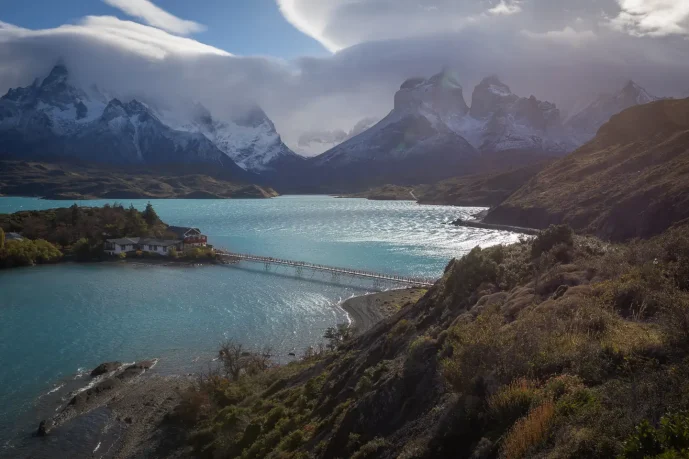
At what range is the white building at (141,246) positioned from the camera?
93125 millimetres

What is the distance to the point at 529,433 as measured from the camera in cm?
859

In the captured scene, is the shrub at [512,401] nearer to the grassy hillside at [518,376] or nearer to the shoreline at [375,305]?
the grassy hillside at [518,376]

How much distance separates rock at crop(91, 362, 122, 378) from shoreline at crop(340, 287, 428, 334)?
71.2 ft

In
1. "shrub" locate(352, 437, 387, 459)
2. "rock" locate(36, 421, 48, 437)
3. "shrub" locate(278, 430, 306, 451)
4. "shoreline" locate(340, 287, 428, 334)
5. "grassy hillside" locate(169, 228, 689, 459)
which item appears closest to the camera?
"grassy hillside" locate(169, 228, 689, 459)

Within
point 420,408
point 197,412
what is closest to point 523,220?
point 197,412

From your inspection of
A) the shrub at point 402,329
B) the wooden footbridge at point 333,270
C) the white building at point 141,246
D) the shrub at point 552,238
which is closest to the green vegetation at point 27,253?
the white building at point 141,246

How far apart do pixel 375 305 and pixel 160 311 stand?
25423 millimetres

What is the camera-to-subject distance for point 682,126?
124m

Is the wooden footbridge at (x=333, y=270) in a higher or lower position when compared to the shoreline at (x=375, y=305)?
higher

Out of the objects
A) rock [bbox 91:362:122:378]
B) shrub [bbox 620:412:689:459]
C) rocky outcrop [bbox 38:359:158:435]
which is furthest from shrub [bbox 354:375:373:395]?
rock [bbox 91:362:122:378]

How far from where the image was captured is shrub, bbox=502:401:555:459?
8438 mm

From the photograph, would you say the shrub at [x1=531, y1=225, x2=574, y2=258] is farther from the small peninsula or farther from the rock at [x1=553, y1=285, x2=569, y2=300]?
the small peninsula

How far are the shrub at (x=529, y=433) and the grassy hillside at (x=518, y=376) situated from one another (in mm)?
23

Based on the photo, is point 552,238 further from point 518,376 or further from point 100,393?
point 100,393
